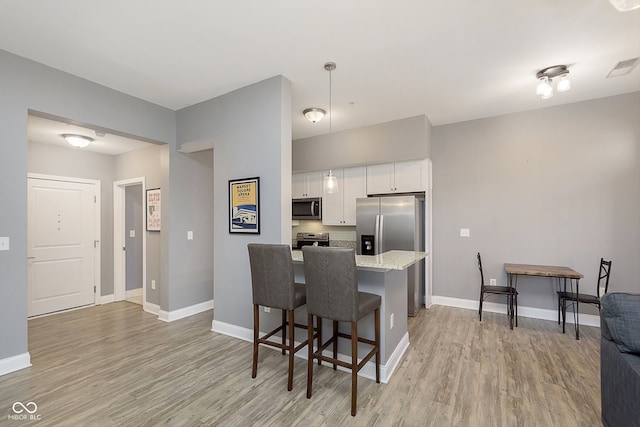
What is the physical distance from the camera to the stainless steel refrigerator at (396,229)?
13.1 ft

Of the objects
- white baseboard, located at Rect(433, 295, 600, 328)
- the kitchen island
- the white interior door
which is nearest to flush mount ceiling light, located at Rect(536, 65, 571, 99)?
the kitchen island

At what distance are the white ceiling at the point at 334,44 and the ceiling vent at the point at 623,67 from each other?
11 cm

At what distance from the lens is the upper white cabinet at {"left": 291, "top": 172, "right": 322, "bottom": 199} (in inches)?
205

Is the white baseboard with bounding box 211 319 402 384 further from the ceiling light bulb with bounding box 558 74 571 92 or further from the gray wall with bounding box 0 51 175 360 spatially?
the ceiling light bulb with bounding box 558 74 571 92

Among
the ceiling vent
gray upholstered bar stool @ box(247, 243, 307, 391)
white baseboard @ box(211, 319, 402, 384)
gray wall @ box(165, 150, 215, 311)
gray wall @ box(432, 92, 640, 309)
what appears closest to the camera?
gray upholstered bar stool @ box(247, 243, 307, 391)

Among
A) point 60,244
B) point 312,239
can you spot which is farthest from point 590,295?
point 60,244

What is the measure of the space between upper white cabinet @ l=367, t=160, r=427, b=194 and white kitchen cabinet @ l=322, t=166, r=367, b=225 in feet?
0.46

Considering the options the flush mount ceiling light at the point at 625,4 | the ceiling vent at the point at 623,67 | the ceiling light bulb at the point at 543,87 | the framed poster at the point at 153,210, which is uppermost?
the ceiling vent at the point at 623,67

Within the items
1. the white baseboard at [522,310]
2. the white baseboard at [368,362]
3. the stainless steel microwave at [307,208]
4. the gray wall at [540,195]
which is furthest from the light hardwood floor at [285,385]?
the stainless steel microwave at [307,208]

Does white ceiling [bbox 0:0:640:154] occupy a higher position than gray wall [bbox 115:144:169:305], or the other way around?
white ceiling [bbox 0:0:640:154]

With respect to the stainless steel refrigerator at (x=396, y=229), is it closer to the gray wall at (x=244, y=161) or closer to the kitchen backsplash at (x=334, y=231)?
the kitchen backsplash at (x=334, y=231)

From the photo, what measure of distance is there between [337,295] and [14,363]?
9.64ft

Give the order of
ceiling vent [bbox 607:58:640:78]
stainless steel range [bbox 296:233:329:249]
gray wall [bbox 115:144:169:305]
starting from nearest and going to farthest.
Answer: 1. ceiling vent [bbox 607:58:640:78]
2. gray wall [bbox 115:144:169:305]
3. stainless steel range [bbox 296:233:329:249]

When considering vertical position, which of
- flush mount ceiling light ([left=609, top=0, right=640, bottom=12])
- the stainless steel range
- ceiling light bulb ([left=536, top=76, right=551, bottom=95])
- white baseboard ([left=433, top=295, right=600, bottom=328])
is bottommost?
→ white baseboard ([left=433, top=295, right=600, bottom=328])
